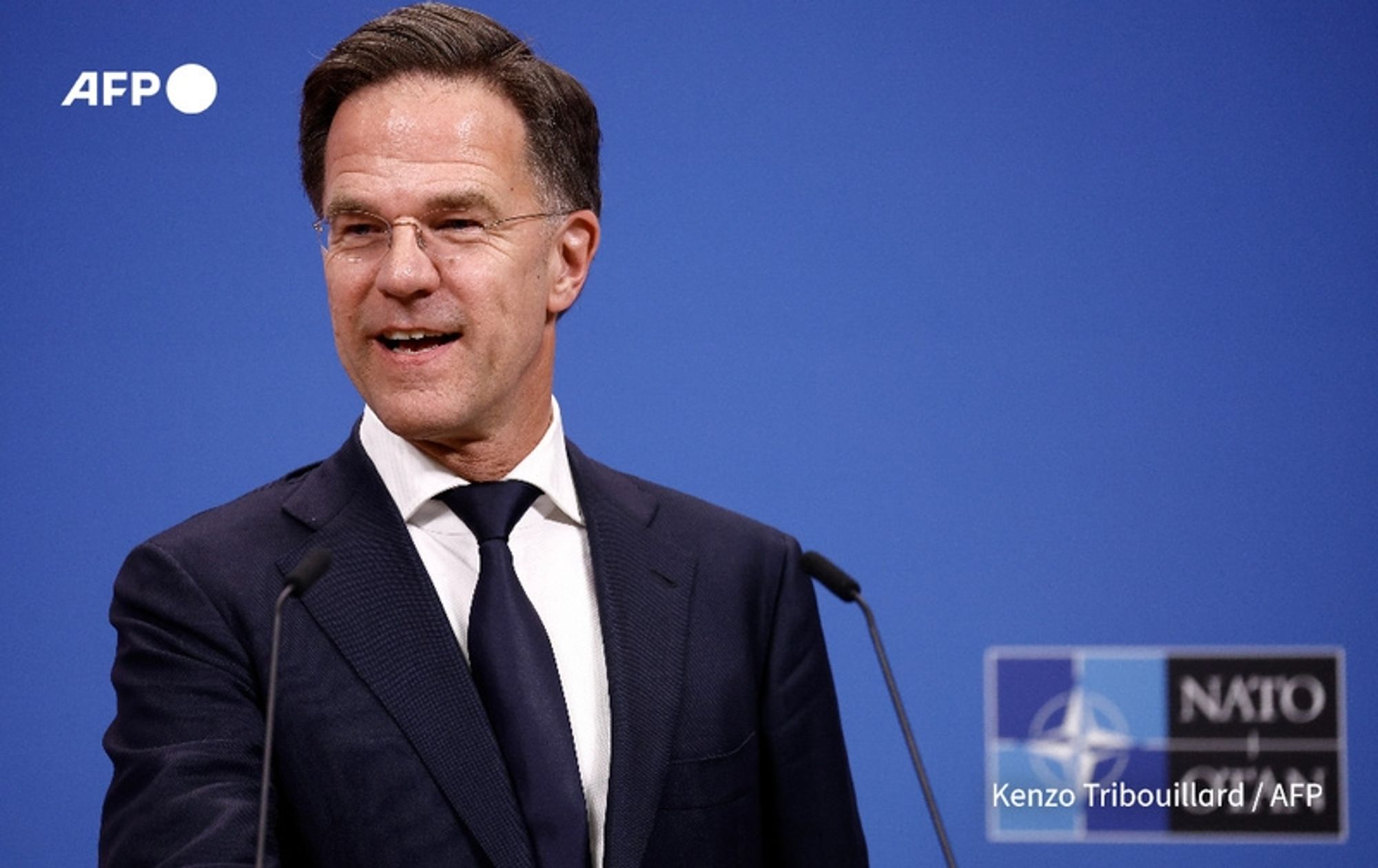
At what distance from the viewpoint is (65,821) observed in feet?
7.52

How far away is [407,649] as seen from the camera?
4.67ft

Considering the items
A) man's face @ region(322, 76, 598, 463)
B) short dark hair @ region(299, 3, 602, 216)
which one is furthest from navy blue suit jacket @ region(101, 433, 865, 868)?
short dark hair @ region(299, 3, 602, 216)

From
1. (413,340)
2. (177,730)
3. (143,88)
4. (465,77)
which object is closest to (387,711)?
(177,730)

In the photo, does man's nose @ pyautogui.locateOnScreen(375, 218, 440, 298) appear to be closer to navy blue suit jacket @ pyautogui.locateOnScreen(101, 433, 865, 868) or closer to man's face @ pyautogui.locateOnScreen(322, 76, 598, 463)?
man's face @ pyautogui.locateOnScreen(322, 76, 598, 463)

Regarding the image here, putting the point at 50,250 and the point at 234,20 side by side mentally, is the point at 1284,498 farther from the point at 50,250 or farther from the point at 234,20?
the point at 50,250

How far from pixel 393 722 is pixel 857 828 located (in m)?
0.54

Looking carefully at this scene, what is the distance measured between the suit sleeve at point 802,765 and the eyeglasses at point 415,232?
499mm

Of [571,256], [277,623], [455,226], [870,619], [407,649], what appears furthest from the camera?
[571,256]

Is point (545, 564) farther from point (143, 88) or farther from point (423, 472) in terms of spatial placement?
point (143, 88)

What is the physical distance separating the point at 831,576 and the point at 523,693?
1.05 ft

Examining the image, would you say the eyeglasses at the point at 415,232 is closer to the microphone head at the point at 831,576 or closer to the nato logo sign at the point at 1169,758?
the microphone head at the point at 831,576

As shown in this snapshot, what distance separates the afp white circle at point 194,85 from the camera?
2.36m

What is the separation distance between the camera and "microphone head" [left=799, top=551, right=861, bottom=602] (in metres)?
1.31

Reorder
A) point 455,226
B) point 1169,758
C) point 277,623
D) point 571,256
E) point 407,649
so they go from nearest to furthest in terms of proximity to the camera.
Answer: point 277,623 < point 407,649 < point 455,226 < point 571,256 < point 1169,758
